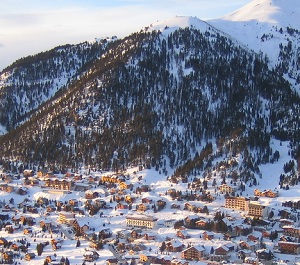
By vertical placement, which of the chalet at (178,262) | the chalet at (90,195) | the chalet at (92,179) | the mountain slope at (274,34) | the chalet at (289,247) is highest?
the mountain slope at (274,34)

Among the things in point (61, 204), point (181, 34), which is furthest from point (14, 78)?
point (61, 204)

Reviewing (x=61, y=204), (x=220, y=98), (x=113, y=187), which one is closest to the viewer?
(x=61, y=204)

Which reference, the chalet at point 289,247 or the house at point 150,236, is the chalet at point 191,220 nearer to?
the house at point 150,236

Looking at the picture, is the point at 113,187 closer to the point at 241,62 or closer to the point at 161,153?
the point at 161,153

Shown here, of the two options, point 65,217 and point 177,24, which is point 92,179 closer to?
point 65,217

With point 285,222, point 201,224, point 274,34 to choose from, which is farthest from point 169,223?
point 274,34

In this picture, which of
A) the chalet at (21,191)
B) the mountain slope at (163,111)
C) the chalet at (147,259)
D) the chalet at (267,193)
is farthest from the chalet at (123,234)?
the chalet at (21,191)

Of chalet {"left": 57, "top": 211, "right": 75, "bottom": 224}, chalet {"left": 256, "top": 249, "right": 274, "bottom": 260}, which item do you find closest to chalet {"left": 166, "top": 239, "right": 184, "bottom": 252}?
chalet {"left": 256, "top": 249, "right": 274, "bottom": 260}
